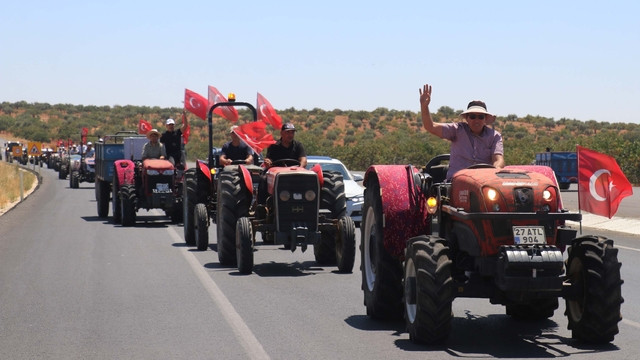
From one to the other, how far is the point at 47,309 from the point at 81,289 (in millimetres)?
1618

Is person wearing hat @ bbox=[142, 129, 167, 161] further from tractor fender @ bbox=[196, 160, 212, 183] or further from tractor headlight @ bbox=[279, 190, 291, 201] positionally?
tractor headlight @ bbox=[279, 190, 291, 201]

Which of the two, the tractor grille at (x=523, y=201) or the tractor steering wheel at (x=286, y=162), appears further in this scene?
the tractor steering wheel at (x=286, y=162)

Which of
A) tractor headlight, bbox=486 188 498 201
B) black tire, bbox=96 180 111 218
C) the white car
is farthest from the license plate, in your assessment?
black tire, bbox=96 180 111 218

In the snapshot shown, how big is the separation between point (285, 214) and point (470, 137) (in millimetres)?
5476

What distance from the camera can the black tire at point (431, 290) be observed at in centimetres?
862

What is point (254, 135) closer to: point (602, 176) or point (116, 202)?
point (602, 176)

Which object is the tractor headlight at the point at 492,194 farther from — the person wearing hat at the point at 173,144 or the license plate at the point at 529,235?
the person wearing hat at the point at 173,144

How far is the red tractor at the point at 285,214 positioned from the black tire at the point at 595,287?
241 inches

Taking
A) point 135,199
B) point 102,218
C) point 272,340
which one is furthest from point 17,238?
point 272,340

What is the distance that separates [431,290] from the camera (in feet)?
28.3

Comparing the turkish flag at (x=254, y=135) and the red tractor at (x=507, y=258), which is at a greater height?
the turkish flag at (x=254, y=135)

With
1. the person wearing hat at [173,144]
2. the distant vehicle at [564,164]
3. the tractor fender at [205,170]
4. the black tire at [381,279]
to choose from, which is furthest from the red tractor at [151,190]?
the distant vehicle at [564,164]

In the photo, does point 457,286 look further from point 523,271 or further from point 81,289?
point 81,289

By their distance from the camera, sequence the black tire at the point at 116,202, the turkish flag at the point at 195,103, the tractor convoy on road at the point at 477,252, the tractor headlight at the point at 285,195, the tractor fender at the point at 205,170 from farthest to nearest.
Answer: the black tire at the point at 116,202 → the turkish flag at the point at 195,103 → the tractor fender at the point at 205,170 → the tractor headlight at the point at 285,195 → the tractor convoy on road at the point at 477,252
